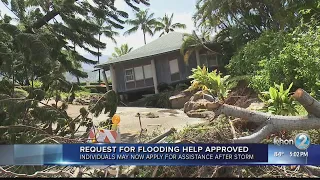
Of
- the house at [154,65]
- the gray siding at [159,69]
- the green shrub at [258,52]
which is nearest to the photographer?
the green shrub at [258,52]

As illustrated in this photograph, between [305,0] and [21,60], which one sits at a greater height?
[305,0]

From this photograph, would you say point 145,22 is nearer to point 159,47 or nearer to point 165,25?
point 165,25

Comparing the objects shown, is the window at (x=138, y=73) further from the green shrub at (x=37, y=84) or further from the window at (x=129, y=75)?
the green shrub at (x=37, y=84)

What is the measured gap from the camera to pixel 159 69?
59.2 feet

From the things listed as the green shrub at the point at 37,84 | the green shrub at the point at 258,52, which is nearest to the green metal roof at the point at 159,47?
the green shrub at the point at 258,52

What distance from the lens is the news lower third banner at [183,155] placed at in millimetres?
3744

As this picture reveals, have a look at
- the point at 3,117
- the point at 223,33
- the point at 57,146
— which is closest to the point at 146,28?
the point at 223,33

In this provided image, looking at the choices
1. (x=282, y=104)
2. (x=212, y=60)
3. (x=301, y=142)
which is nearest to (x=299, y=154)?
(x=301, y=142)

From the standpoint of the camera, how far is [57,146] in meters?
4.03

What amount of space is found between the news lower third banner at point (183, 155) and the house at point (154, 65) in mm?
12547

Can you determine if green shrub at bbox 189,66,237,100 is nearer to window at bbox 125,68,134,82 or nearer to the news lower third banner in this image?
the news lower third banner

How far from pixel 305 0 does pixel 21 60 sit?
339 inches

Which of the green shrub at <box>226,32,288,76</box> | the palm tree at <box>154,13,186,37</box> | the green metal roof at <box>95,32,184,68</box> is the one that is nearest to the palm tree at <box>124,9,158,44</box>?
the palm tree at <box>154,13,186,37</box>

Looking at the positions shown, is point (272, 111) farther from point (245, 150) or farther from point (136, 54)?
point (136, 54)
